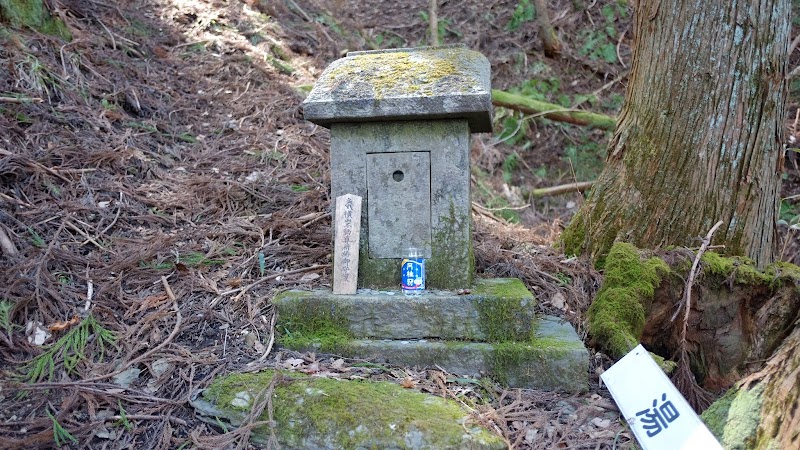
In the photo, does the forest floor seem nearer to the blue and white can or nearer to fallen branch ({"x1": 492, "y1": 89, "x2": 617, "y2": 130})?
the blue and white can

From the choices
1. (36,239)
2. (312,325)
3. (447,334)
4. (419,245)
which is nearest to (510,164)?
(419,245)

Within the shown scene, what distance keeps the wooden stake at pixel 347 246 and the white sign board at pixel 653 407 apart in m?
1.37

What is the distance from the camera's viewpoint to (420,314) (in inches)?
122

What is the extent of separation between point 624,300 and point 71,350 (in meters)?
2.92

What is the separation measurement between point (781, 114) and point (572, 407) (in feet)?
7.47

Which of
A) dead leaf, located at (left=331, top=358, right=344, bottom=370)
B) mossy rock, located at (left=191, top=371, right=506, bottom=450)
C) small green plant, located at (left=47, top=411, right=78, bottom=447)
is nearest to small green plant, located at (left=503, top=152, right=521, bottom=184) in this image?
dead leaf, located at (left=331, top=358, right=344, bottom=370)

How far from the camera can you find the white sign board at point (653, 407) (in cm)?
234

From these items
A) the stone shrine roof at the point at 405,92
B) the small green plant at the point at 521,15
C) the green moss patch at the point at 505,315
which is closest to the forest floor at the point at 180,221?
the green moss patch at the point at 505,315

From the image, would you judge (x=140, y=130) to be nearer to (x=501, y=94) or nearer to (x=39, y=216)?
(x=39, y=216)

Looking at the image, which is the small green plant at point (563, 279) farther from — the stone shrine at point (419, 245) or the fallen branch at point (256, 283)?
the fallen branch at point (256, 283)

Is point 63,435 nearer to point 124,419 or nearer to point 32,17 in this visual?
point 124,419

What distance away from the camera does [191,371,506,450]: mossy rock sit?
98.0 inches

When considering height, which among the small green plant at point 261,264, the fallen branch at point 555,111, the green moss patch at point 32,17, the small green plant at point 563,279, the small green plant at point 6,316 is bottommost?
the small green plant at point 6,316

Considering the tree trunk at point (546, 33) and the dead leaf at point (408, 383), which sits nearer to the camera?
the dead leaf at point (408, 383)
